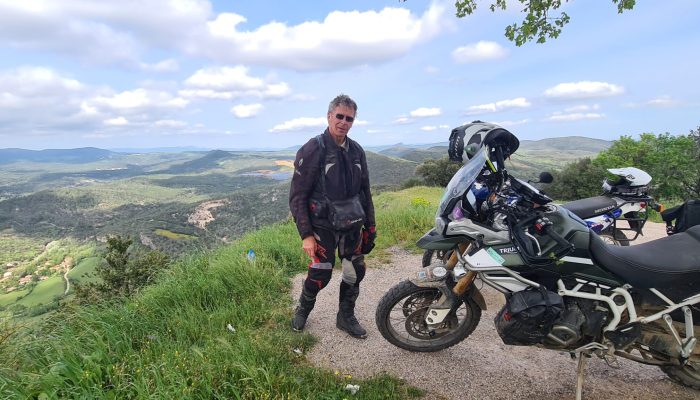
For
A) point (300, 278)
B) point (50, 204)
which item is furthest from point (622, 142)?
point (50, 204)

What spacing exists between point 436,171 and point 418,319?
3802 cm

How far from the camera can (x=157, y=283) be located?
16.1 feet

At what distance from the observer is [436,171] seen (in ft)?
131

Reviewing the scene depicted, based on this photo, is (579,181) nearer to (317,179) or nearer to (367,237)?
(367,237)

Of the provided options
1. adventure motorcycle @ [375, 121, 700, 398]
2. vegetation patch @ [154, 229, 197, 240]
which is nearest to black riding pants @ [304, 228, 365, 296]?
adventure motorcycle @ [375, 121, 700, 398]

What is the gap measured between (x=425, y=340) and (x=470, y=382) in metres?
0.51

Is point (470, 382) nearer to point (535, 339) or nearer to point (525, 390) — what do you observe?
point (525, 390)

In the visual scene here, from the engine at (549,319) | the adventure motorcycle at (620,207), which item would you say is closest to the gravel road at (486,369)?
the engine at (549,319)

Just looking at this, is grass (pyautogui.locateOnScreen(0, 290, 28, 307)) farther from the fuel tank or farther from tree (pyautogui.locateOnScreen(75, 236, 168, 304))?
the fuel tank

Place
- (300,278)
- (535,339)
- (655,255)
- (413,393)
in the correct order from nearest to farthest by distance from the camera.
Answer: (655,255) < (535,339) < (413,393) < (300,278)

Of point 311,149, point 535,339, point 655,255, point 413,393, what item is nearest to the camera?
point 655,255

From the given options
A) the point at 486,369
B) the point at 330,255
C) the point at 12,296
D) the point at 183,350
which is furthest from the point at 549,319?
the point at 12,296

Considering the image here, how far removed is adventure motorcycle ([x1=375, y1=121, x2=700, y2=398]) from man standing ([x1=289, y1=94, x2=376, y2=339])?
91cm

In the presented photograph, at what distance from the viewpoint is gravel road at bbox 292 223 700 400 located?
9.66 feet
